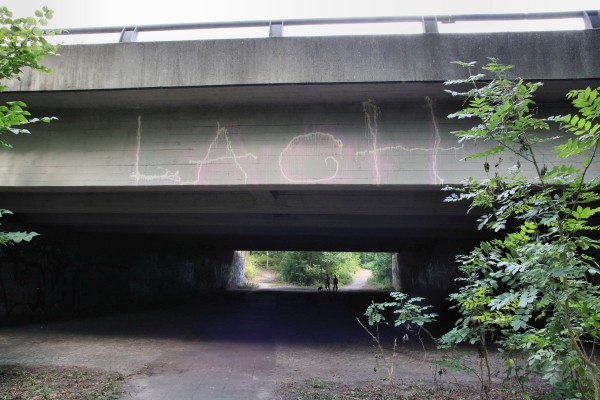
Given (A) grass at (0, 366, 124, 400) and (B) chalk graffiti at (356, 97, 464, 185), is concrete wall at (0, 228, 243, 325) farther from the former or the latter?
(B) chalk graffiti at (356, 97, 464, 185)

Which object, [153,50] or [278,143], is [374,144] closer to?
[278,143]

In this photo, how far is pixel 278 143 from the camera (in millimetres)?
5816

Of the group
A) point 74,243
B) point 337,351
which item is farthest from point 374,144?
point 74,243

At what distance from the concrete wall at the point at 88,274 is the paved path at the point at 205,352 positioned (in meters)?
1.14

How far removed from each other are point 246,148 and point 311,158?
3.47 ft

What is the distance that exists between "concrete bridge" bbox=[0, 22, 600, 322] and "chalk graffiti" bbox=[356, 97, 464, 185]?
2cm

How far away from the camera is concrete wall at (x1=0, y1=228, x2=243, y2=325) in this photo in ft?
33.1

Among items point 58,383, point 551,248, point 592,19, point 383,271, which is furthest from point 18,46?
point 383,271

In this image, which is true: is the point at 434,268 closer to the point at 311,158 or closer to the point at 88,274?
the point at 311,158

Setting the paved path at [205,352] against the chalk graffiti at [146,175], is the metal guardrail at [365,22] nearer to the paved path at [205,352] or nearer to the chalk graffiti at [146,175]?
the chalk graffiti at [146,175]

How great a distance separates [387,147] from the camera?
18.6 ft

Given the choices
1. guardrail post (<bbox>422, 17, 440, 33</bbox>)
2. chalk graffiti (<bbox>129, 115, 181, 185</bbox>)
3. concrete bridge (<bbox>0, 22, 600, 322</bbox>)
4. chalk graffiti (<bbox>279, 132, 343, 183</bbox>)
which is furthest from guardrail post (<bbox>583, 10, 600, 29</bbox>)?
chalk graffiti (<bbox>129, 115, 181, 185</bbox>)

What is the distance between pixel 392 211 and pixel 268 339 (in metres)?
4.12

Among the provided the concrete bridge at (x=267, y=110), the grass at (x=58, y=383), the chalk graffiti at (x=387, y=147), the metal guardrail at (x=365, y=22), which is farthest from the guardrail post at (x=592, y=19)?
the grass at (x=58, y=383)
